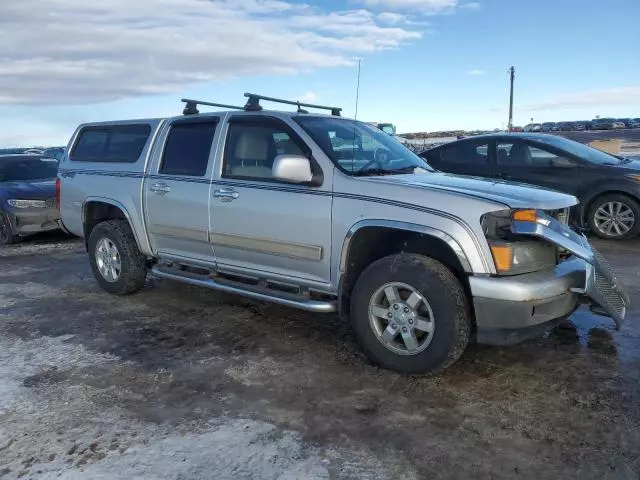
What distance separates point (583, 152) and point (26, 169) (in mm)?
9621

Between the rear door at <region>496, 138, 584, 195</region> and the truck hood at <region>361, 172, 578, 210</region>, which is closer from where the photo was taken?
the truck hood at <region>361, 172, 578, 210</region>

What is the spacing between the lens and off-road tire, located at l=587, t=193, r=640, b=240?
26.5 ft

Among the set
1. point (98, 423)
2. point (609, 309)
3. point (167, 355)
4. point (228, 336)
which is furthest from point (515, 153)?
point (98, 423)

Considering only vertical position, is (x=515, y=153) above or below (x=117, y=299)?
above

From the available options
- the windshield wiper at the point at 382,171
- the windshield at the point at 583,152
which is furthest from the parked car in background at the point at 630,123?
the windshield wiper at the point at 382,171

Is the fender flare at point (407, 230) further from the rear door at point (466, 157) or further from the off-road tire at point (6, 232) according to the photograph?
the off-road tire at point (6, 232)

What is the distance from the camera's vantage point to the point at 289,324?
5.08 meters

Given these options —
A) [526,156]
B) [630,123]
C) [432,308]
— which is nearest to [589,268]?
[432,308]

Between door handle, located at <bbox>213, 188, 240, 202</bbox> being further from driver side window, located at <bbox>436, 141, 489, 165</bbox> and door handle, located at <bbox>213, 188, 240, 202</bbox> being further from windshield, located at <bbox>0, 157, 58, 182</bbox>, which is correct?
windshield, located at <bbox>0, 157, 58, 182</bbox>

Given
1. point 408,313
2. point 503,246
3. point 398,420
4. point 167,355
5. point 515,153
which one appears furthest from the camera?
point 515,153

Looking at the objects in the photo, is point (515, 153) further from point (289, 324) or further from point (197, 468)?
point (197, 468)

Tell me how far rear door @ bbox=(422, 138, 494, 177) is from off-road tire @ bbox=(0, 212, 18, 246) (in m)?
7.09

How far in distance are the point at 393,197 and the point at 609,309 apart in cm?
166

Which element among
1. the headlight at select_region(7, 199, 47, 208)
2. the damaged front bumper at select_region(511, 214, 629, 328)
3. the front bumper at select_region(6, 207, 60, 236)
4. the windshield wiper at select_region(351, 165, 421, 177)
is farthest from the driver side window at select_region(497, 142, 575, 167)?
the headlight at select_region(7, 199, 47, 208)
